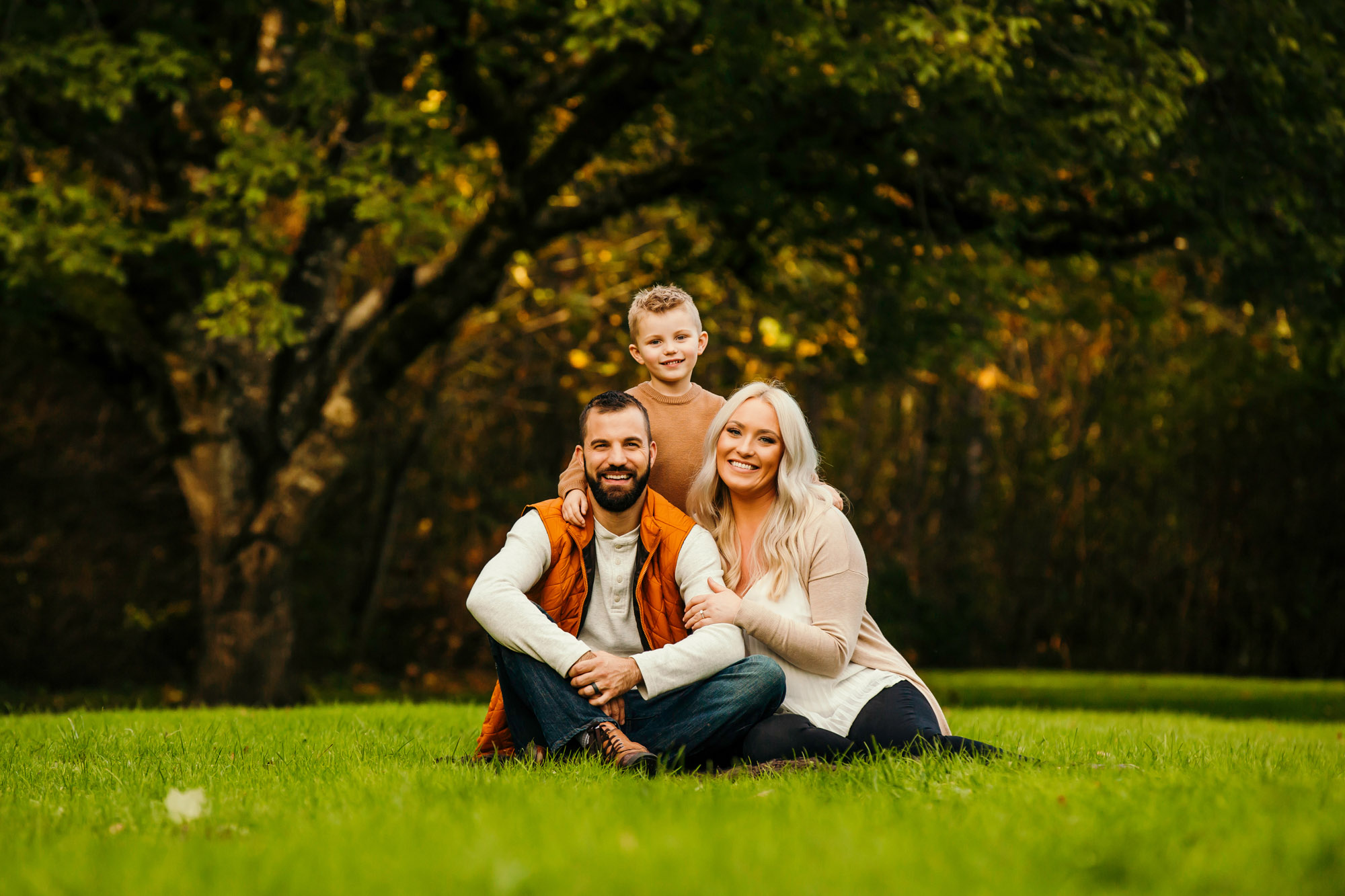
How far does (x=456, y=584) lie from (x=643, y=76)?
7649 mm

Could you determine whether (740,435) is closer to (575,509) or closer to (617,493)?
(617,493)

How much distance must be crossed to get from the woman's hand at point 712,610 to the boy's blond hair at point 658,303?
4.07 feet

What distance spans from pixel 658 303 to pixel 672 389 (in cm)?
38

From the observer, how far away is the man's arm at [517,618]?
415cm

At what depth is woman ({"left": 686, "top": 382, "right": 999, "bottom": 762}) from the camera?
4258 millimetres

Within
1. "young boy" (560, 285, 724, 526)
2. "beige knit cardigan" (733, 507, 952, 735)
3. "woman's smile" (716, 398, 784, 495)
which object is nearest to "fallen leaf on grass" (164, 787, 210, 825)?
"beige knit cardigan" (733, 507, 952, 735)

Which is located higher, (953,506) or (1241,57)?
(1241,57)

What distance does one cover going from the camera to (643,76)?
930 cm

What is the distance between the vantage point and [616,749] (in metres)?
4.06

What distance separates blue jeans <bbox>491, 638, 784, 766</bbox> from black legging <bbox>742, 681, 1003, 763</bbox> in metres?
0.09

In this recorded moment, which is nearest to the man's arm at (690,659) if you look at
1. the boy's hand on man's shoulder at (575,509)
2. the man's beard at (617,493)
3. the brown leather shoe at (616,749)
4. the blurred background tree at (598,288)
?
the brown leather shoe at (616,749)

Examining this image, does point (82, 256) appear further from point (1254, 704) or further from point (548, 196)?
point (1254, 704)

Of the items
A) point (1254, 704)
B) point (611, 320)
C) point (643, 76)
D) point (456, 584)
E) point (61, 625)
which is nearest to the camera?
point (643, 76)

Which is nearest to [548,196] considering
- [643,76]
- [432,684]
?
[643,76]
